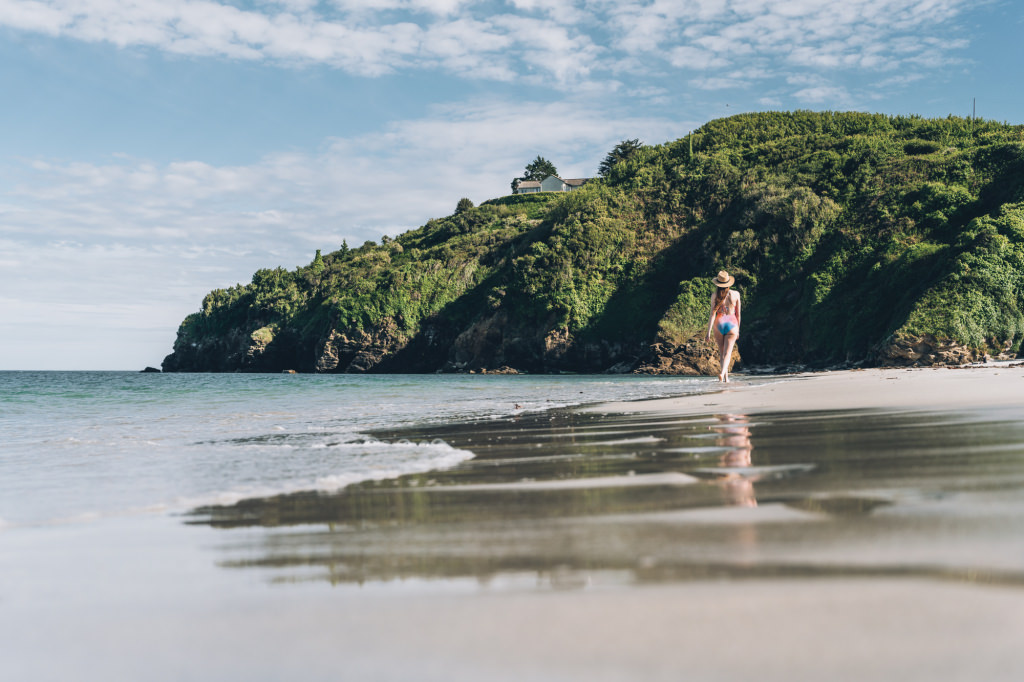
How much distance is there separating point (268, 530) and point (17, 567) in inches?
32.9

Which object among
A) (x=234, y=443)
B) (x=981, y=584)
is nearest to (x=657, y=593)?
(x=981, y=584)

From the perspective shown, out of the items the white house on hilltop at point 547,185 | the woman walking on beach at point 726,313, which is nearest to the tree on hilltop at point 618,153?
the white house on hilltop at point 547,185

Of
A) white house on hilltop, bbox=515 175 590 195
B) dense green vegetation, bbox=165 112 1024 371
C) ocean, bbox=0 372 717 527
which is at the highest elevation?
white house on hilltop, bbox=515 175 590 195

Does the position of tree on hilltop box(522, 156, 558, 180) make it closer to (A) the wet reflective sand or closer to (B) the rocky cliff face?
(B) the rocky cliff face

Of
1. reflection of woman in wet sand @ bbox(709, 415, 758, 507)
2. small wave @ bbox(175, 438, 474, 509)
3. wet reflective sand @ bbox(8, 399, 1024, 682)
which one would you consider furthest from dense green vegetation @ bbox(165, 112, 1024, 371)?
wet reflective sand @ bbox(8, 399, 1024, 682)

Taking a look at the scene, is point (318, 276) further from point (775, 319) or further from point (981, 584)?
point (981, 584)

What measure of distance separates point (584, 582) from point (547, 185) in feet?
301

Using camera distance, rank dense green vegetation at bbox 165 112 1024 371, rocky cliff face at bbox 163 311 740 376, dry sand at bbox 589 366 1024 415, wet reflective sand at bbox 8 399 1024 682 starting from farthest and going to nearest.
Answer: rocky cliff face at bbox 163 311 740 376 → dense green vegetation at bbox 165 112 1024 371 → dry sand at bbox 589 366 1024 415 → wet reflective sand at bbox 8 399 1024 682

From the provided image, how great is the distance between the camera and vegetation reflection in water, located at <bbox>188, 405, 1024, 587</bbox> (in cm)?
171

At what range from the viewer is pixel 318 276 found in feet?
210

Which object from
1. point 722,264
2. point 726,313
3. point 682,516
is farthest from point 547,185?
point 682,516

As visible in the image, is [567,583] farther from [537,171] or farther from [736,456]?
[537,171]

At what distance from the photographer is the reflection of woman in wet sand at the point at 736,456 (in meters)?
2.57

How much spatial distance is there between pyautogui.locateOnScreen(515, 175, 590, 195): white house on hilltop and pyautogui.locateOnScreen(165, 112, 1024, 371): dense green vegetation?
87.9ft
